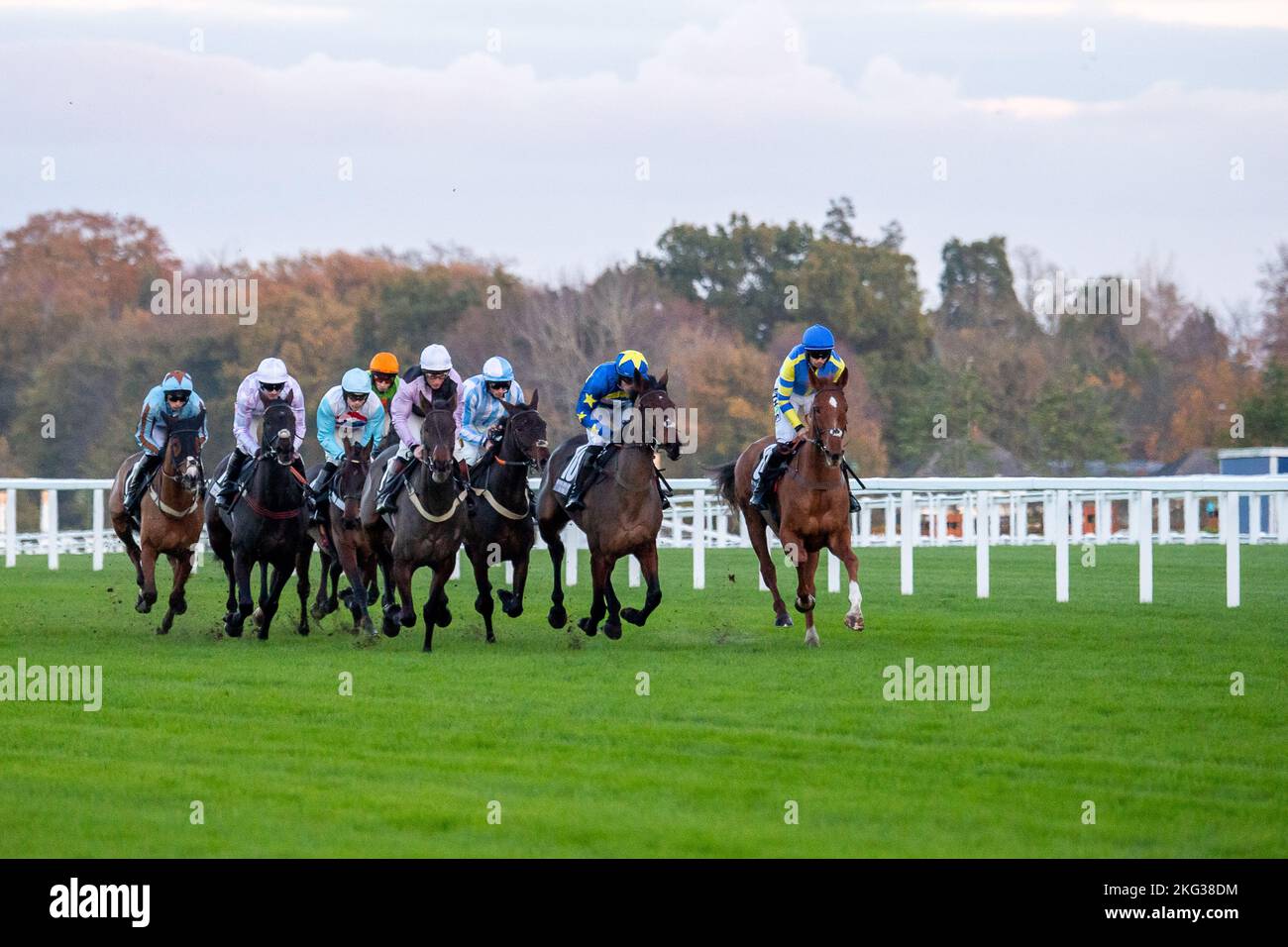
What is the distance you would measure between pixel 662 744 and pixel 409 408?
5.42 meters

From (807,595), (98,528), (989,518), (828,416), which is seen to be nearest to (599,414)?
(828,416)

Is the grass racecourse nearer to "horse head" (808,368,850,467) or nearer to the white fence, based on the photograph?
"horse head" (808,368,850,467)

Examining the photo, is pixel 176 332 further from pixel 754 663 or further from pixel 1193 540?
pixel 754 663

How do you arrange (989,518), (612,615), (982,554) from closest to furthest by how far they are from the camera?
(612,615) → (982,554) → (989,518)

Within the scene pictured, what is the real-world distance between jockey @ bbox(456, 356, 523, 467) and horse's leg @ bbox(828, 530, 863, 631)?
2.35m

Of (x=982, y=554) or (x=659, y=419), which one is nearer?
(x=659, y=419)

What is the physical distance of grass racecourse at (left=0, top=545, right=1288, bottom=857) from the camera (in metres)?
6.21

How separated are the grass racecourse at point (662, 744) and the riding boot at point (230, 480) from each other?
0.93 meters

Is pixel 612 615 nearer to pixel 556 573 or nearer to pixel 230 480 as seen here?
pixel 556 573

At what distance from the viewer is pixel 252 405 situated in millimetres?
13719

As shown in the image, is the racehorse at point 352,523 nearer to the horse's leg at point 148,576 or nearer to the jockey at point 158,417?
the jockey at point 158,417

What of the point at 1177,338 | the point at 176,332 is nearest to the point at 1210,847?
the point at 176,332

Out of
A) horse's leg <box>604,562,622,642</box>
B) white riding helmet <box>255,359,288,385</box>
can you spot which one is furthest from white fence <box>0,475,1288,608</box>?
white riding helmet <box>255,359,288,385</box>

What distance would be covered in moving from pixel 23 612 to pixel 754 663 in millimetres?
7160
